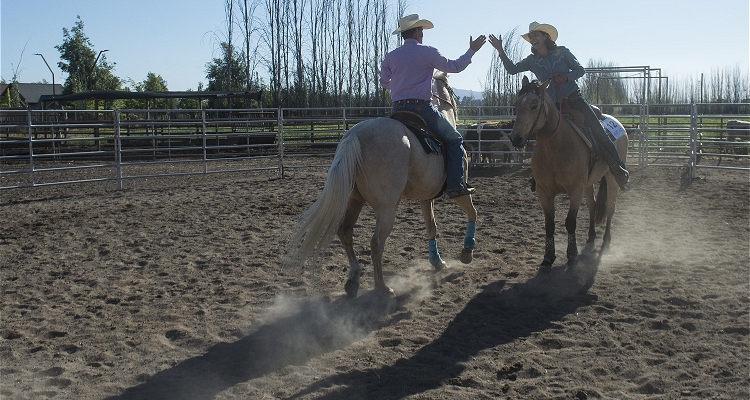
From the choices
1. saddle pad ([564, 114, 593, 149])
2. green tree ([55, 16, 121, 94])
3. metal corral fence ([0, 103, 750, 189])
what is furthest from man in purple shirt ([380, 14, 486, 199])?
green tree ([55, 16, 121, 94])

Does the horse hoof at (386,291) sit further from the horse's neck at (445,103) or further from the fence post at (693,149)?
the fence post at (693,149)

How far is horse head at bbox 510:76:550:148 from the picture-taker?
5.32 m

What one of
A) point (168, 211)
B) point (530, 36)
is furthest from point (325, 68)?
point (530, 36)

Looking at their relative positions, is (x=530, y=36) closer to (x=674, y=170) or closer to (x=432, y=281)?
(x=432, y=281)

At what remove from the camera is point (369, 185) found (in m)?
4.73

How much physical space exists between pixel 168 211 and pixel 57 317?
471 centimetres

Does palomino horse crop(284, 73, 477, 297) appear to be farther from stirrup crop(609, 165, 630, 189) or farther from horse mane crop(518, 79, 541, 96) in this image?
stirrup crop(609, 165, 630, 189)

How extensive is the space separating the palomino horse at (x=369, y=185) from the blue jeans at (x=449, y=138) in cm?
9

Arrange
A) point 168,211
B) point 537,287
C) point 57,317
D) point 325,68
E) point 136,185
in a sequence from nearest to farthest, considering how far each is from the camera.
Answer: point 57,317 < point 537,287 < point 168,211 < point 136,185 < point 325,68

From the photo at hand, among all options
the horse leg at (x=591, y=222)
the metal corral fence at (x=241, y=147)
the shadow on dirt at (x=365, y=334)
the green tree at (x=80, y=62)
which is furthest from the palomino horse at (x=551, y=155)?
the green tree at (x=80, y=62)

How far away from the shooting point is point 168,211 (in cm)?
904

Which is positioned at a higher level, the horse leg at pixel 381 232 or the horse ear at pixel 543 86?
the horse ear at pixel 543 86

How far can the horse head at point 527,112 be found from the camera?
17.4 ft

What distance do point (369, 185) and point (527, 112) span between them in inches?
64.6
